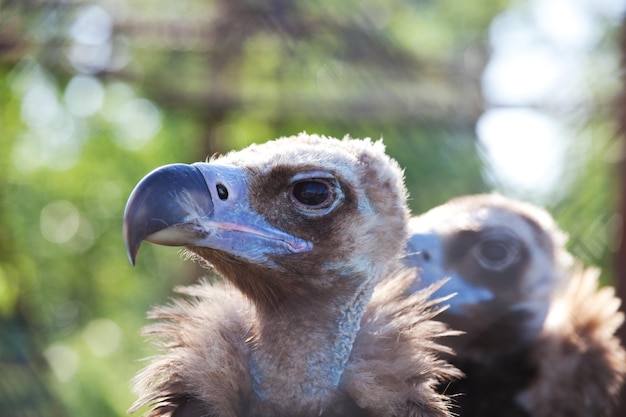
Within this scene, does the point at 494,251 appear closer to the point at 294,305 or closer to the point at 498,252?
the point at 498,252

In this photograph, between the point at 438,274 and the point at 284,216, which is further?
the point at 438,274

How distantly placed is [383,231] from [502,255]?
0.90 metres

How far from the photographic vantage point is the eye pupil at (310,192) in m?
1.51

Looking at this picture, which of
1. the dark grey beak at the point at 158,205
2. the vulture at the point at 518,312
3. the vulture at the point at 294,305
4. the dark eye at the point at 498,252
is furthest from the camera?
the dark eye at the point at 498,252

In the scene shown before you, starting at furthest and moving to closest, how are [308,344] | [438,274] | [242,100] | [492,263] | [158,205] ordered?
[242,100]
[492,263]
[438,274]
[308,344]
[158,205]

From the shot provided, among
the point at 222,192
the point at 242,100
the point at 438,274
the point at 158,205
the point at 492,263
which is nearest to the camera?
the point at 158,205

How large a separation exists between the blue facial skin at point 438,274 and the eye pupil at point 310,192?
0.74m

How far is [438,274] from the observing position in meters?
2.26

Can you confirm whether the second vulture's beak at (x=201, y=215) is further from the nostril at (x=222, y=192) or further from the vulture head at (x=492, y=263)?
the vulture head at (x=492, y=263)

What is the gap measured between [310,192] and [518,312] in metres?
1.12

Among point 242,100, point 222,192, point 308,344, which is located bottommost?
point 308,344

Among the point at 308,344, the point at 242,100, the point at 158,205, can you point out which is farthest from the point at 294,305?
the point at 242,100

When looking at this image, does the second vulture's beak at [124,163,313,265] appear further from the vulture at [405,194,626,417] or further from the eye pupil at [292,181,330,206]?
the vulture at [405,194,626,417]

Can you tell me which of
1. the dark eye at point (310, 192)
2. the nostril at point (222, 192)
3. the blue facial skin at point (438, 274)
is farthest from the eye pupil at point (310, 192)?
the blue facial skin at point (438, 274)
